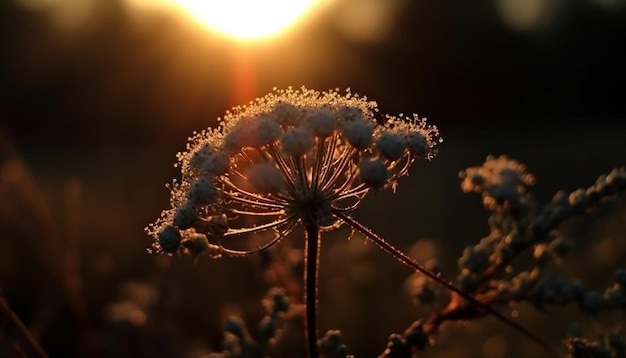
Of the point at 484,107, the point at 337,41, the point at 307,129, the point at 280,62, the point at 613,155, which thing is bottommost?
the point at 307,129

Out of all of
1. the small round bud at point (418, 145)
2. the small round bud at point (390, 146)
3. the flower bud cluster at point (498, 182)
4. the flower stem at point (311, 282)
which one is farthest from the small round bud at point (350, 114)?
the flower bud cluster at point (498, 182)

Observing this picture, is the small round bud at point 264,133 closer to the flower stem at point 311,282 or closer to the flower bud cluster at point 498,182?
the flower stem at point 311,282

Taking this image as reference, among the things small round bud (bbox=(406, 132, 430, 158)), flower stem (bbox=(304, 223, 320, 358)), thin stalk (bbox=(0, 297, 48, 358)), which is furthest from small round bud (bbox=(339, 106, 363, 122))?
thin stalk (bbox=(0, 297, 48, 358))

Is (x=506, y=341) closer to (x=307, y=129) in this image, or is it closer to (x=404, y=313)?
(x=404, y=313)

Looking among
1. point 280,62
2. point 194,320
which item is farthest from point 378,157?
point 280,62

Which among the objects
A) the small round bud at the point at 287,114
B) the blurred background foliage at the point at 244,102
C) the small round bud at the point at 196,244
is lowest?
the small round bud at the point at 196,244

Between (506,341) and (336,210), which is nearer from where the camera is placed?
(336,210)

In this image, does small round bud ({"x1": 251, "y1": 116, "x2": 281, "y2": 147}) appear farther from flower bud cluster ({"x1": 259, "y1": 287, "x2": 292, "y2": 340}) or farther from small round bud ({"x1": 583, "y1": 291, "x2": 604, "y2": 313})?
small round bud ({"x1": 583, "y1": 291, "x2": 604, "y2": 313})
